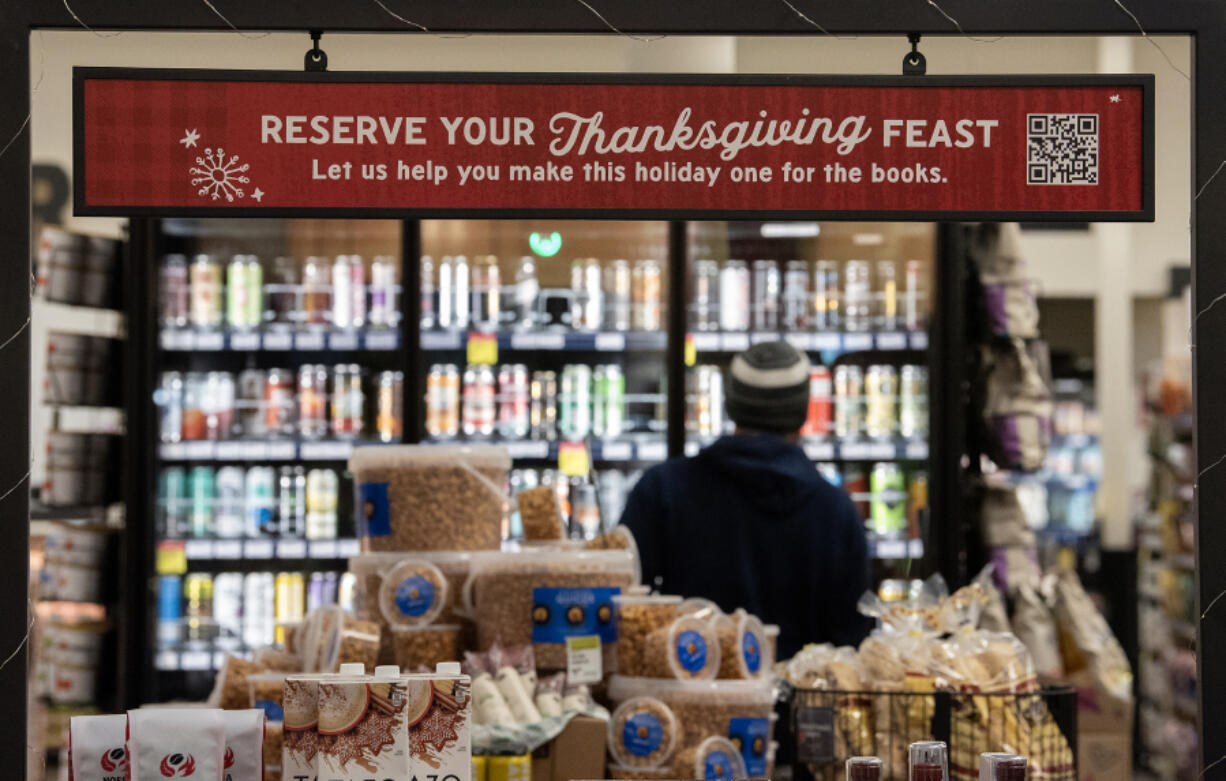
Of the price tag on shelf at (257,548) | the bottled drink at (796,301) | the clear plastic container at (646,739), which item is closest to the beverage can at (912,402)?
the bottled drink at (796,301)

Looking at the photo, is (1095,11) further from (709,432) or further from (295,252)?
(295,252)

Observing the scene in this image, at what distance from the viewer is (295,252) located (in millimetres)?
5004

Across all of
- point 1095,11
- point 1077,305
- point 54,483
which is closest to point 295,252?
point 54,483

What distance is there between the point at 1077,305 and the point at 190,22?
28.2ft

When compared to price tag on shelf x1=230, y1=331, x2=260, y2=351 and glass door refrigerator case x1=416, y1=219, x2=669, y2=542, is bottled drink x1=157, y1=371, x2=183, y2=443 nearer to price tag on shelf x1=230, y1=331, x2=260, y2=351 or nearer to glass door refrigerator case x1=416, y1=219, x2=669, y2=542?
price tag on shelf x1=230, y1=331, x2=260, y2=351

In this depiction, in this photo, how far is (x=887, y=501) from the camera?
16.2 ft

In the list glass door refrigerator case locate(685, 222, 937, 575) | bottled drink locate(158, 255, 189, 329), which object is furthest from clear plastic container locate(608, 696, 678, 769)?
bottled drink locate(158, 255, 189, 329)

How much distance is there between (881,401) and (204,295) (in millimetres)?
2511

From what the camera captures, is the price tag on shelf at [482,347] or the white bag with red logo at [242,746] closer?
the white bag with red logo at [242,746]

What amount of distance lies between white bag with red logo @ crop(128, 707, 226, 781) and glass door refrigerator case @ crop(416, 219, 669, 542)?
3.14 meters

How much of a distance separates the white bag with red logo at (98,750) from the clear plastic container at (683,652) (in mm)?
988

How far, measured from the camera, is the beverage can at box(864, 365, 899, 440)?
492cm

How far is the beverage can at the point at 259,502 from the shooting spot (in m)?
4.89

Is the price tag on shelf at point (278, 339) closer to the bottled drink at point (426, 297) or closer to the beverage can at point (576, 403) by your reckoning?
the bottled drink at point (426, 297)
